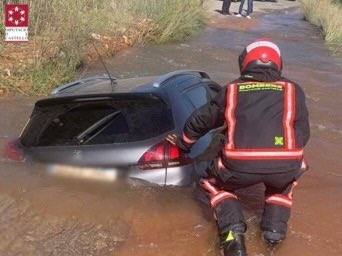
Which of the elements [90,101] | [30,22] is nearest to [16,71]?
[30,22]

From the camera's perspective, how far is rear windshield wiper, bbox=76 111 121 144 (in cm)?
486

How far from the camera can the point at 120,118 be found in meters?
4.84

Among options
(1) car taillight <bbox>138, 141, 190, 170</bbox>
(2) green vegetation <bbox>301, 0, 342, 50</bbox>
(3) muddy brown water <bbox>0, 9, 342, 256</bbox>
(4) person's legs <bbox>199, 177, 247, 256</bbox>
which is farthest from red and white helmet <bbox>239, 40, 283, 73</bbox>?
(2) green vegetation <bbox>301, 0, 342, 50</bbox>

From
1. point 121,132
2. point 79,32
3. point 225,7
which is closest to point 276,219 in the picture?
point 121,132

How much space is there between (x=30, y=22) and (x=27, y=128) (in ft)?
25.0

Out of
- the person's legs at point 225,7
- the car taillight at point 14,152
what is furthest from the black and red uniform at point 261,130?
the person's legs at point 225,7

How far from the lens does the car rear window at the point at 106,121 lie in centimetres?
477

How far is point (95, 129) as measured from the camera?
4.88m

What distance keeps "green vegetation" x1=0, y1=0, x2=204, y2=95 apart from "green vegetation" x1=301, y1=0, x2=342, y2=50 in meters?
5.07

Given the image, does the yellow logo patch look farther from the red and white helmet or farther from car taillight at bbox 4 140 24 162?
car taillight at bbox 4 140 24 162

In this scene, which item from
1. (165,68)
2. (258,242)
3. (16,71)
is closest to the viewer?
(258,242)

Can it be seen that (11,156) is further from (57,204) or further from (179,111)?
(179,111)

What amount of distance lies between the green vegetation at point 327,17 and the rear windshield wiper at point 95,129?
16.1 meters

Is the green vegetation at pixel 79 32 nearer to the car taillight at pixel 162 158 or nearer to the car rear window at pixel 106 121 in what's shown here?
the car rear window at pixel 106 121
